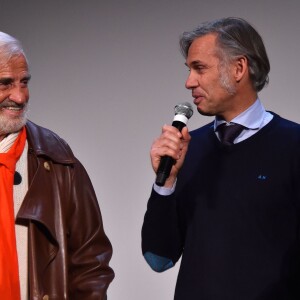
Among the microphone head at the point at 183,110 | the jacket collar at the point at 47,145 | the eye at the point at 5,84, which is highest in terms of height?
the eye at the point at 5,84

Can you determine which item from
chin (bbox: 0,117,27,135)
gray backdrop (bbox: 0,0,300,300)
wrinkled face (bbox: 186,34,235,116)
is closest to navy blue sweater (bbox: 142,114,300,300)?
wrinkled face (bbox: 186,34,235,116)

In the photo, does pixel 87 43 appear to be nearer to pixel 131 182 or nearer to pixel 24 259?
pixel 131 182

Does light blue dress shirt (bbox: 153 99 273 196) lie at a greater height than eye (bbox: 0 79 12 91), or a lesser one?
lesser

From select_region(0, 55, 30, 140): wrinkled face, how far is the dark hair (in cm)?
52

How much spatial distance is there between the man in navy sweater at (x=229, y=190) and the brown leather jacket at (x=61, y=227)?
179 millimetres

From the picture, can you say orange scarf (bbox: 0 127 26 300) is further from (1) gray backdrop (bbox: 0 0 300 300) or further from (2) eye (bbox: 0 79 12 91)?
(1) gray backdrop (bbox: 0 0 300 300)

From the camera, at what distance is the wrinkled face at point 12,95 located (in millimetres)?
2059

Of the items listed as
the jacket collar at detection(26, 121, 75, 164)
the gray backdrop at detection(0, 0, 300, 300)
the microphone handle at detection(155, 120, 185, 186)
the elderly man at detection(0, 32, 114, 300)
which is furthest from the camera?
the gray backdrop at detection(0, 0, 300, 300)

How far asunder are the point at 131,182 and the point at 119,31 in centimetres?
76

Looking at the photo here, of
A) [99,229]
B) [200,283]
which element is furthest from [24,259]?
[200,283]

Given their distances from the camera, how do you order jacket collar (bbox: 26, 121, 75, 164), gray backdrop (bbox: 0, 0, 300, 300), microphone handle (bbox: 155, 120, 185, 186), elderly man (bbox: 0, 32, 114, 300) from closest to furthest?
microphone handle (bbox: 155, 120, 185, 186)
elderly man (bbox: 0, 32, 114, 300)
jacket collar (bbox: 26, 121, 75, 164)
gray backdrop (bbox: 0, 0, 300, 300)

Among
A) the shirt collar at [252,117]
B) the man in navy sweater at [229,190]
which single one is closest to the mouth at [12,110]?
the man in navy sweater at [229,190]

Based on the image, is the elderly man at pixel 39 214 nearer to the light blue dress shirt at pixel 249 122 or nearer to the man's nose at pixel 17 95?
the man's nose at pixel 17 95

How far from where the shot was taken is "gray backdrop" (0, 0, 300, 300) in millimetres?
3432
